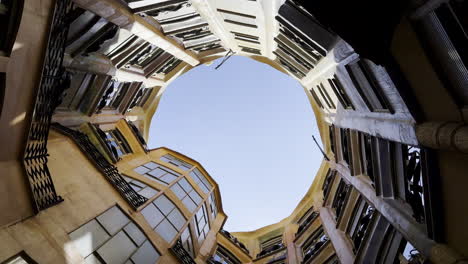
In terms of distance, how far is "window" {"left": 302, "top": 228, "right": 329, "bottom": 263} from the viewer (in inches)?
672

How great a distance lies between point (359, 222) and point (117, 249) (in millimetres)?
10240

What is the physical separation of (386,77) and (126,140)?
16.3 metres

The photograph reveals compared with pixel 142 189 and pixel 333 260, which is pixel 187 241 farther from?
pixel 333 260

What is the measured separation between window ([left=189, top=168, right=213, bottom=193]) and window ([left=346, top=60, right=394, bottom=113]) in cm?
1383

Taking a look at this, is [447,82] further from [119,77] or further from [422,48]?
[119,77]

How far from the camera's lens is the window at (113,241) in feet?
26.9

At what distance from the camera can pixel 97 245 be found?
855cm

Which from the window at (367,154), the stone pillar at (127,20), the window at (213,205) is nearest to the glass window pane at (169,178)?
the window at (213,205)

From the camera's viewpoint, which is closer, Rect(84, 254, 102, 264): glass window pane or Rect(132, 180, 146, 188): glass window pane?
Rect(84, 254, 102, 264): glass window pane

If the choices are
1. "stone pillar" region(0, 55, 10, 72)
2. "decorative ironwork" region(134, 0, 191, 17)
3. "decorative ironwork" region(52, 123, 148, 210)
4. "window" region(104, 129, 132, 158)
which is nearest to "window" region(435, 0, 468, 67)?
"stone pillar" region(0, 55, 10, 72)

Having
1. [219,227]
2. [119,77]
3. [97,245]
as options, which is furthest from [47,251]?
[219,227]

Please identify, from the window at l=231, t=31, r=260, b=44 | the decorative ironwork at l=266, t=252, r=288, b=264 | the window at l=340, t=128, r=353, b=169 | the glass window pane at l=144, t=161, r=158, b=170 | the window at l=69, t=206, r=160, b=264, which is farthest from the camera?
the decorative ironwork at l=266, t=252, r=288, b=264

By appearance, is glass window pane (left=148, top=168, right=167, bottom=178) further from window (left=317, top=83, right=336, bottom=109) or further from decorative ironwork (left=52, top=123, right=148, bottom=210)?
window (left=317, top=83, right=336, bottom=109)

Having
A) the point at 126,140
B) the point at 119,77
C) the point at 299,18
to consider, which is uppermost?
the point at 119,77
